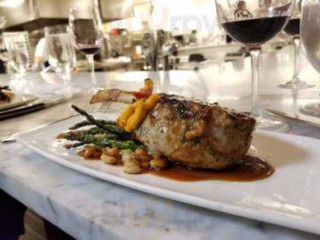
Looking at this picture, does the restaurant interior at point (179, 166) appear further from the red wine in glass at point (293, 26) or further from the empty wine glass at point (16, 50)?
the empty wine glass at point (16, 50)

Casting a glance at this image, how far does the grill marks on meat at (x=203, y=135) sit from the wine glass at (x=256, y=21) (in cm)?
23

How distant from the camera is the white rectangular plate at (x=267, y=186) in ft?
0.91

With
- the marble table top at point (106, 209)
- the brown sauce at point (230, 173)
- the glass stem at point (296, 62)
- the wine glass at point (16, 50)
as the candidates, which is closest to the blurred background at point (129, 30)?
the wine glass at point (16, 50)

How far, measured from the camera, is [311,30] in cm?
62

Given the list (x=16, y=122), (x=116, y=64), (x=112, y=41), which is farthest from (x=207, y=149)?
(x=112, y=41)

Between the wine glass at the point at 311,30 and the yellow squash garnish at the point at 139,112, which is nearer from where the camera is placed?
the yellow squash garnish at the point at 139,112

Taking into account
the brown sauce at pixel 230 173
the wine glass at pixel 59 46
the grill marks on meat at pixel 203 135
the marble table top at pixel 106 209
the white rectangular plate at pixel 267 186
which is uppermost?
the wine glass at pixel 59 46

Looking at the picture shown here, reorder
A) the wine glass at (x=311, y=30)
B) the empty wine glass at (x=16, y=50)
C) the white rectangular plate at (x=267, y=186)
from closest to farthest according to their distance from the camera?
1. the white rectangular plate at (x=267, y=186)
2. the wine glass at (x=311, y=30)
3. the empty wine glass at (x=16, y=50)

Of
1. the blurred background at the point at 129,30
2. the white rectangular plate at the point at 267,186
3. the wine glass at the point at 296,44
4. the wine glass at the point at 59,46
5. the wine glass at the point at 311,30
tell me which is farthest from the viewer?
the blurred background at the point at 129,30

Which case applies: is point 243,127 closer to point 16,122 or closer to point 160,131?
point 160,131

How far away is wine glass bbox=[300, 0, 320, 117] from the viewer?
1.99 ft

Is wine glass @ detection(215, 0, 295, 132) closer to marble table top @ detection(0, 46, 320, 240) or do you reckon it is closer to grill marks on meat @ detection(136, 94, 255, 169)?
marble table top @ detection(0, 46, 320, 240)

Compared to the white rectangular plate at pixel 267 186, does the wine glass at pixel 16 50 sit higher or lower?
higher

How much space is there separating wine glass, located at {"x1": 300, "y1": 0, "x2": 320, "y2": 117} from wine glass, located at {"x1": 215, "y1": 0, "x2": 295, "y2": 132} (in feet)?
0.10
